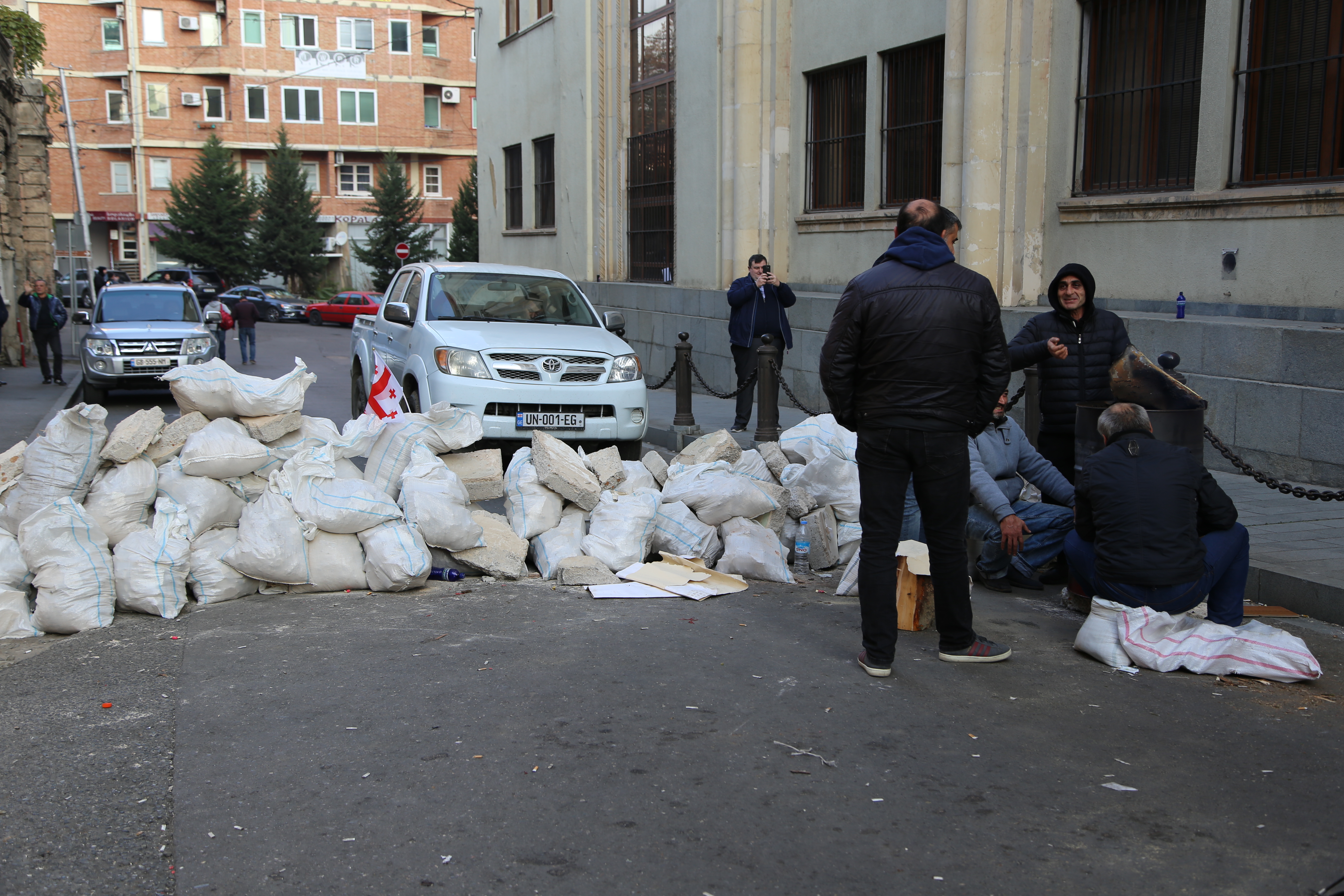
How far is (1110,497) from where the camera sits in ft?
16.6

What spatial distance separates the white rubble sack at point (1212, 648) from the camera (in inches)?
186

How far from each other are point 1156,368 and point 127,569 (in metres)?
5.18

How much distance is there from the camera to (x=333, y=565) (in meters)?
6.20

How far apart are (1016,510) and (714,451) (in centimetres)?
231

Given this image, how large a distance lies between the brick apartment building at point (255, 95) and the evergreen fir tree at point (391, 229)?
2.60 metres

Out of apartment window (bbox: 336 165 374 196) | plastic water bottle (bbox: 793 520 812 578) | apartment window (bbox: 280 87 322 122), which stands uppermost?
apartment window (bbox: 280 87 322 122)

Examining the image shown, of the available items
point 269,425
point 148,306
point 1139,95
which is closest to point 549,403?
point 269,425

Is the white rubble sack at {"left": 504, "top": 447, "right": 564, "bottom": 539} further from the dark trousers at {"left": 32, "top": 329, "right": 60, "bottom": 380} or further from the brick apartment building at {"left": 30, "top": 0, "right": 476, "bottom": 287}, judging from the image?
the brick apartment building at {"left": 30, "top": 0, "right": 476, "bottom": 287}

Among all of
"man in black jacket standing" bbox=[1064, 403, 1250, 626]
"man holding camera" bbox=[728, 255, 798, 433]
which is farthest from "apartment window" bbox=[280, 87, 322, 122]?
"man in black jacket standing" bbox=[1064, 403, 1250, 626]

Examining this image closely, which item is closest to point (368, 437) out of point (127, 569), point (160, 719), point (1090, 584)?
point (127, 569)

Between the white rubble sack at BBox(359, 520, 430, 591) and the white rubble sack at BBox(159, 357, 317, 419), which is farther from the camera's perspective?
the white rubble sack at BBox(159, 357, 317, 419)

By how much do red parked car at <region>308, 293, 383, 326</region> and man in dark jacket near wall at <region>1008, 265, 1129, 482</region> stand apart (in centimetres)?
3838

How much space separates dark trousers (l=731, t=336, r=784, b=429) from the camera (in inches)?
483

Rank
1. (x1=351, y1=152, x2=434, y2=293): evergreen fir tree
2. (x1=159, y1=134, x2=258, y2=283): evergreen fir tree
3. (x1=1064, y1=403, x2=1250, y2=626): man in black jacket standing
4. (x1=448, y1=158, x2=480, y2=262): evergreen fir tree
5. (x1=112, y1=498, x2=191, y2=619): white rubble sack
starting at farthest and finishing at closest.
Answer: (x1=159, y1=134, x2=258, y2=283): evergreen fir tree, (x1=351, y1=152, x2=434, y2=293): evergreen fir tree, (x1=448, y1=158, x2=480, y2=262): evergreen fir tree, (x1=112, y1=498, x2=191, y2=619): white rubble sack, (x1=1064, y1=403, x2=1250, y2=626): man in black jacket standing
